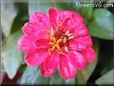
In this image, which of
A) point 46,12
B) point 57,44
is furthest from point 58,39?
point 46,12

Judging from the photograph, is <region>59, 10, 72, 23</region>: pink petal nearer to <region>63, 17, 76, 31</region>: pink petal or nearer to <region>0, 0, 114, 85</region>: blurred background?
<region>63, 17, 76, 31</region>: pink petal

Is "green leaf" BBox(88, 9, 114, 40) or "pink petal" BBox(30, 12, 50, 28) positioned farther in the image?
"green leaf" BBox(88, 9, 114, 40)

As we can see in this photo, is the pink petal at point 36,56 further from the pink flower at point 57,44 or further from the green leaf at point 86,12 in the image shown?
the green leaf at point 86,12

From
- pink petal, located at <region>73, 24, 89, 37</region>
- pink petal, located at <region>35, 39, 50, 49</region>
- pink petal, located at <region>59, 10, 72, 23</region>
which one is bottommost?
pink petal, located at <region>35, 39, 50, 49</region>

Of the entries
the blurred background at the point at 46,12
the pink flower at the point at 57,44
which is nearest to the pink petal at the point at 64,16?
the pink flower at the point at 57,44

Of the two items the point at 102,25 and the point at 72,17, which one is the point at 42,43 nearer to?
the point at 72,17

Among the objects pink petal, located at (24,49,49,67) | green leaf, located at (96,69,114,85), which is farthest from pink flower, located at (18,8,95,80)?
green leaf, located at (96,69,114,85)
